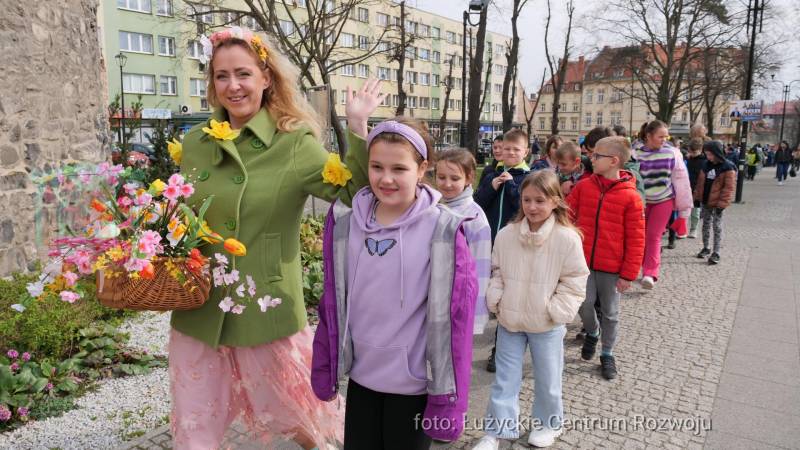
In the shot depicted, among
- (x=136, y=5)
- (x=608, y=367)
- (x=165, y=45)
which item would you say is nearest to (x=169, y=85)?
(x=165, y=45)

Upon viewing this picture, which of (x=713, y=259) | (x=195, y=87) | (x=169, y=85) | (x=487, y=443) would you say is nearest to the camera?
(x=487, y=443)

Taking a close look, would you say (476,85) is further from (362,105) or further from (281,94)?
(362,105)

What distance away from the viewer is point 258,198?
2.35 meters

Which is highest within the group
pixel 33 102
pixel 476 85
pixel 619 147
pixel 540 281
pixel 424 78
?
pixel 424 78

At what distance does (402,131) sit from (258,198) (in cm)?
67

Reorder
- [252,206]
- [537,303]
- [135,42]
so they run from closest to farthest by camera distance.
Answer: [252,206] < [537,303] < [135,42]

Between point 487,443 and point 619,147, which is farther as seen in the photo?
point 619,147

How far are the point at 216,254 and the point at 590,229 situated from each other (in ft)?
10.2

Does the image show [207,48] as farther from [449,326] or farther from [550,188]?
[550,188]

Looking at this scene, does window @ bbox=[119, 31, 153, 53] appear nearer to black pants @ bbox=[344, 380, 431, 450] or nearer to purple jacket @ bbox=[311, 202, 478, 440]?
black pants @ bbox=[344, 380, 431, 450]

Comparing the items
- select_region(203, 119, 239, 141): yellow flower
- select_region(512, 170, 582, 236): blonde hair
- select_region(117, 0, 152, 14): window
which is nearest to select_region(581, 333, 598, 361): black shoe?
select_region(512, 170, 582, 236): blonde hair

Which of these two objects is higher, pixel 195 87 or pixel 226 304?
pixel 195 87

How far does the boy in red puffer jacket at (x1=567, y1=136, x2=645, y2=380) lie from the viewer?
423 centimetres

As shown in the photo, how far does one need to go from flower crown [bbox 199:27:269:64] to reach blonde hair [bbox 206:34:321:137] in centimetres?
2
